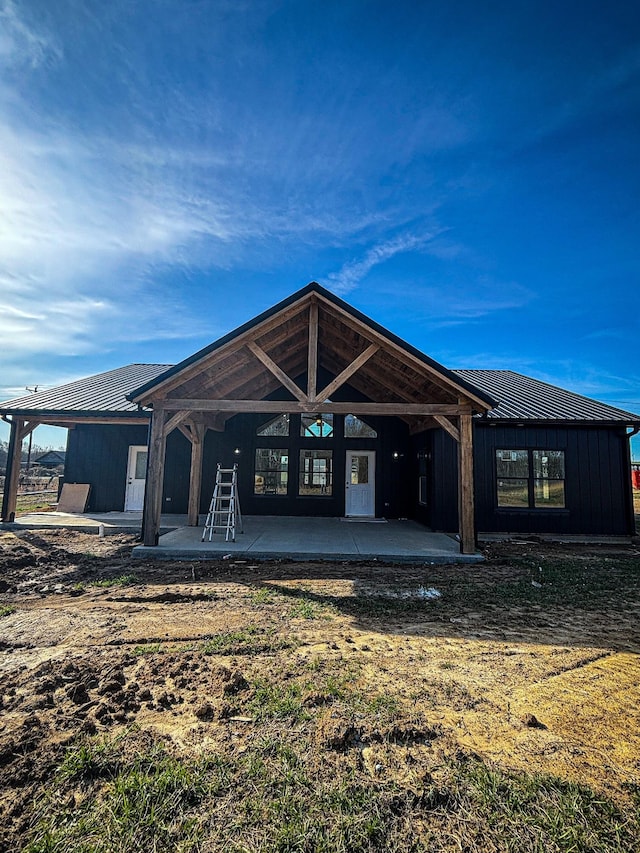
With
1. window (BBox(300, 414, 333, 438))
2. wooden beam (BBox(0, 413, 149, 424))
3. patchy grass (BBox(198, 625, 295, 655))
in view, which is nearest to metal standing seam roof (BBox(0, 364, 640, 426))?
wooden beam (BBox(0, 413, 149, 424))

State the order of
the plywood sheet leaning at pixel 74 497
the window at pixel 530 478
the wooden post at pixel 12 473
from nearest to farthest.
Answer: the wooden post at pixel 12 473
the window at pixel 530 478
the plywood sheet leaning at pixel 74 497

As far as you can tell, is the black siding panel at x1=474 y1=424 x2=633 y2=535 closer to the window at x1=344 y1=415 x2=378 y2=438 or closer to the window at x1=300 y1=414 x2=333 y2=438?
the window at x1=344 y1=415 x2=378 y2=438

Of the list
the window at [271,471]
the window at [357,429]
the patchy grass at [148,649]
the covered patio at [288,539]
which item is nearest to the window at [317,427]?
the window at [357,429]

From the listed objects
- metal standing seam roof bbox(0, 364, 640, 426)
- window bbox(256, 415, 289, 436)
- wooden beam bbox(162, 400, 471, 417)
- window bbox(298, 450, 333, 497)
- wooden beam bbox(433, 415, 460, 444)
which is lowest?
window bbox(298, 450, 333, 497)

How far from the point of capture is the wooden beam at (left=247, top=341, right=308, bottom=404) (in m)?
6.91

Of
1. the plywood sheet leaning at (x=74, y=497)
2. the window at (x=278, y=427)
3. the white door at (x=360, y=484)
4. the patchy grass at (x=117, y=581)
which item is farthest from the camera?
the window at (x=278, y=427)

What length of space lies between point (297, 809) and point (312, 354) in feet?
19.5

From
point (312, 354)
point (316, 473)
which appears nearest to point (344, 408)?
point (312, 354)

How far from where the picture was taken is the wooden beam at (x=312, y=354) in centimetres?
689

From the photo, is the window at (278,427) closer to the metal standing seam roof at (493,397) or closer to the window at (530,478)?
the metal standing seam roof at (493,397)

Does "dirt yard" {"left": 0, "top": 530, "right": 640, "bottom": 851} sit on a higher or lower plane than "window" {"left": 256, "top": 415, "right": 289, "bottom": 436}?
lower

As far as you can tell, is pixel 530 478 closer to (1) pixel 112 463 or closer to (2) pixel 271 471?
(2) pixel 271 471

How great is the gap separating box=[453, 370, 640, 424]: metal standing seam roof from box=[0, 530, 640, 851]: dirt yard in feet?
16.8

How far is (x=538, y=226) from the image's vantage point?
14.0m
